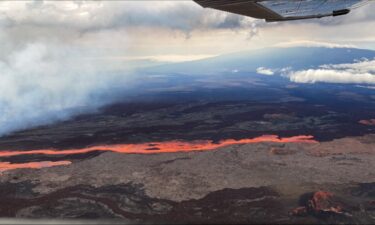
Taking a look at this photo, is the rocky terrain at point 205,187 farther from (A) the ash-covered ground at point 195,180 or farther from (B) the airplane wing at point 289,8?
(B) the airplane wing at point 289,8

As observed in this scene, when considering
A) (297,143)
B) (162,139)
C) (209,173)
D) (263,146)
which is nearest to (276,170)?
(209,173)

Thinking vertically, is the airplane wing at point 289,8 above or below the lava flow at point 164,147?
above

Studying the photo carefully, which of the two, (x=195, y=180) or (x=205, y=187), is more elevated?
(x=195, y=180)

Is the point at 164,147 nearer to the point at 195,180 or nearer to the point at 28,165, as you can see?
the point at 195,180

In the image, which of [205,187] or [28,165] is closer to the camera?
[205,187]

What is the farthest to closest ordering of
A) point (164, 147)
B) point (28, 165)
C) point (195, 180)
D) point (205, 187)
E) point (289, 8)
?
point (164, 147)
point (28, 165)
point (195, 180)
point (205, 187)
point (289, 8)

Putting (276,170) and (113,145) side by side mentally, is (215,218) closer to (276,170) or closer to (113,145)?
(276,170)

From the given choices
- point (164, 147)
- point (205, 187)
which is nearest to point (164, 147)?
point (164, 147)

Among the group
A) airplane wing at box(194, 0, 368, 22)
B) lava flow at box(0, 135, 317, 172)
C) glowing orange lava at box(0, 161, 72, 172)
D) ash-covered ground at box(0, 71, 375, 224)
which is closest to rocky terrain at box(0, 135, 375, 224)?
ash-covered ground at box(0, 71, 375, 224)

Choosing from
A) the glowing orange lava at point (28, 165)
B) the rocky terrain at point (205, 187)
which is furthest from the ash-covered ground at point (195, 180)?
the glowing orange lava at point (28, 165)

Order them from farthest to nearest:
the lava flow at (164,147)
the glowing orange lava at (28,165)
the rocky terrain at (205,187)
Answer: the lava flow at (164,147), the glowing orange lava at (28,165), the rocky terrain at (205,187)

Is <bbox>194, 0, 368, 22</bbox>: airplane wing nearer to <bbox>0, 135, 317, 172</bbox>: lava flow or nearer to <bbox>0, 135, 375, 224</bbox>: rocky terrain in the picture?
<bbox>0, 135, 375, 224</bbox>: rocky terrain
